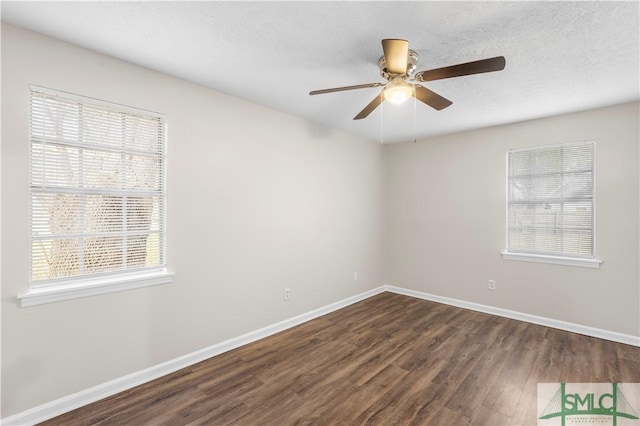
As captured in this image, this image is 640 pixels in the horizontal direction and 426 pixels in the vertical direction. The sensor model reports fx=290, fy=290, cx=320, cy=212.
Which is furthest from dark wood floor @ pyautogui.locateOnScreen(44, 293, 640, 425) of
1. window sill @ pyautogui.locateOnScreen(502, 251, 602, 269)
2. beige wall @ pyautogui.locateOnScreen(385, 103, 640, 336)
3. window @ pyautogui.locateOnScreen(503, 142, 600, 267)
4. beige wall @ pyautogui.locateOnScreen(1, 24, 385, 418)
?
window @ pyautogui.locateOnScreen(503, 142, 600, 267)

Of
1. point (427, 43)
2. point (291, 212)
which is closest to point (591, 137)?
point (427, 43)

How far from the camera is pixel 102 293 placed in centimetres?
220

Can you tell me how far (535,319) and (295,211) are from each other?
335 centimetres

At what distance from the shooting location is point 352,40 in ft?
6.46

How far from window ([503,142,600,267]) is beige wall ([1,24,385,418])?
87.0 inches

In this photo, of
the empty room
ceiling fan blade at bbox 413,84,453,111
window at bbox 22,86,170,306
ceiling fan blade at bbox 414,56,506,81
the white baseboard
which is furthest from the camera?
the white baseboard

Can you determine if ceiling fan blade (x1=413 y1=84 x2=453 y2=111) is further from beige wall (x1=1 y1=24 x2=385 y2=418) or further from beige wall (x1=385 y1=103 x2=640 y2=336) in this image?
beige wall (x1=385 y1=103 x2=640 y2=336)

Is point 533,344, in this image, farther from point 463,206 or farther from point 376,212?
point 376,212

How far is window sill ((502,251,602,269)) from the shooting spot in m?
3.31

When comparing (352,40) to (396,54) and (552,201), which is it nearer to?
(396,54)

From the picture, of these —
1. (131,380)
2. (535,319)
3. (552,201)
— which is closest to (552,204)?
(552,201)

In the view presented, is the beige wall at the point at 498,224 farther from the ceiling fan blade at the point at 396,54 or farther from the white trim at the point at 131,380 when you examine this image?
the ceiling fan blade at the point at 396,54

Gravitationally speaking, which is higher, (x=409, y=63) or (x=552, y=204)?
(x=409, y=63)

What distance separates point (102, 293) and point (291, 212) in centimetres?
201
